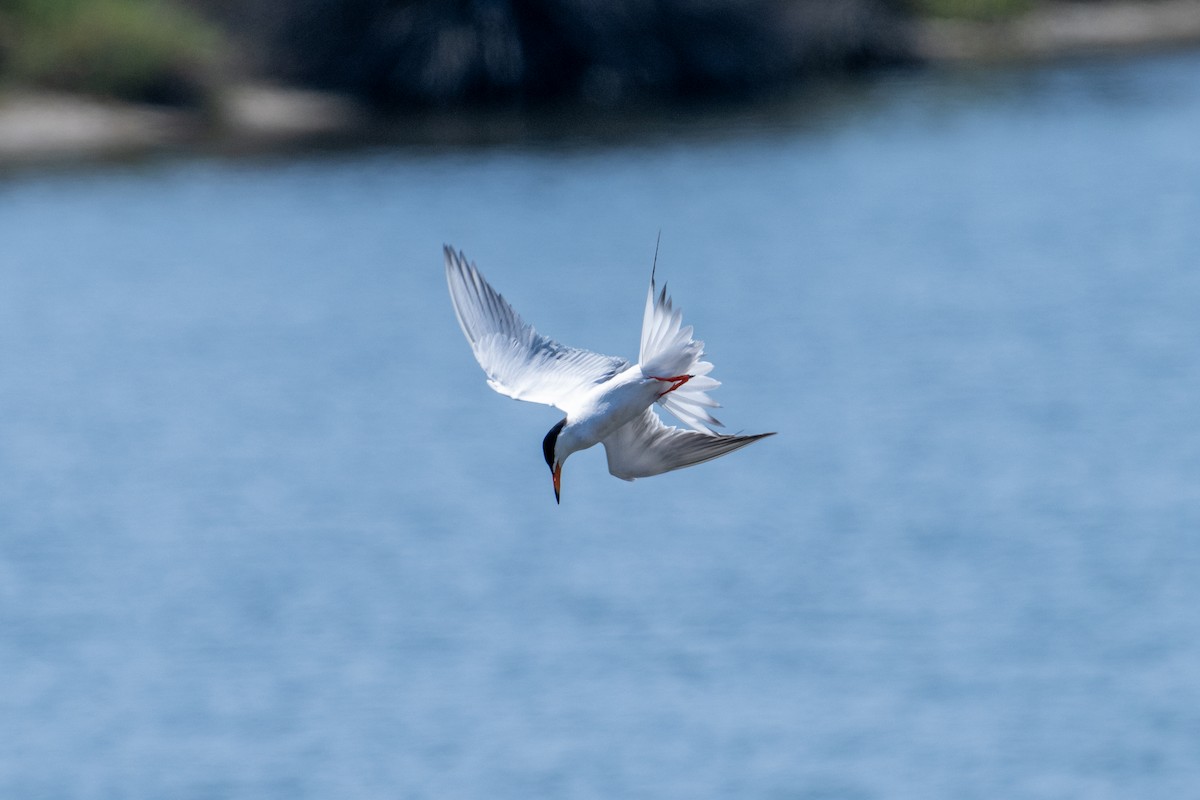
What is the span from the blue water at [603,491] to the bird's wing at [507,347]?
710 centimetres

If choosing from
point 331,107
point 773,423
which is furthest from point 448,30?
point 773,423

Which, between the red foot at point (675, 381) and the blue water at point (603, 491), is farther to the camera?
the blue water at point (603, 491)

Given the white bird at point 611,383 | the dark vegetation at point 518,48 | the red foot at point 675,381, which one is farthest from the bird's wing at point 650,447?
the dark vegetation at point 518,48

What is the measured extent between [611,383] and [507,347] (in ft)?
2.12

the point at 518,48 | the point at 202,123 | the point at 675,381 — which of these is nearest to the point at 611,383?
the point at 675,381

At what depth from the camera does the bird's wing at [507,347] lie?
21.2 ft

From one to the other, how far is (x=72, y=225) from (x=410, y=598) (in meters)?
14.8

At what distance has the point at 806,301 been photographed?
25250 mm

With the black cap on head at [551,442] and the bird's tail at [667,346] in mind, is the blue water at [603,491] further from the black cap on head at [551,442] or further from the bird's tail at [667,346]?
the bird's tail at [667,346]

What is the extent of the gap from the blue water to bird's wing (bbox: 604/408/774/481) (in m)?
7.18

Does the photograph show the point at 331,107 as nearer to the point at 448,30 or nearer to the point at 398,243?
the point at 448,30

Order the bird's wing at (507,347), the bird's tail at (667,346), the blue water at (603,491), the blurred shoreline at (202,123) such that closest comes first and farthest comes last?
the bird's tail at (667,346), the bird's wing at (507,347), the blue water at (603,491), the blurred shoreline at (202,123)

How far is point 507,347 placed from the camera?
21.4 ft

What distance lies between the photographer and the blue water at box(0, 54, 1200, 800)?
14.1 meters
